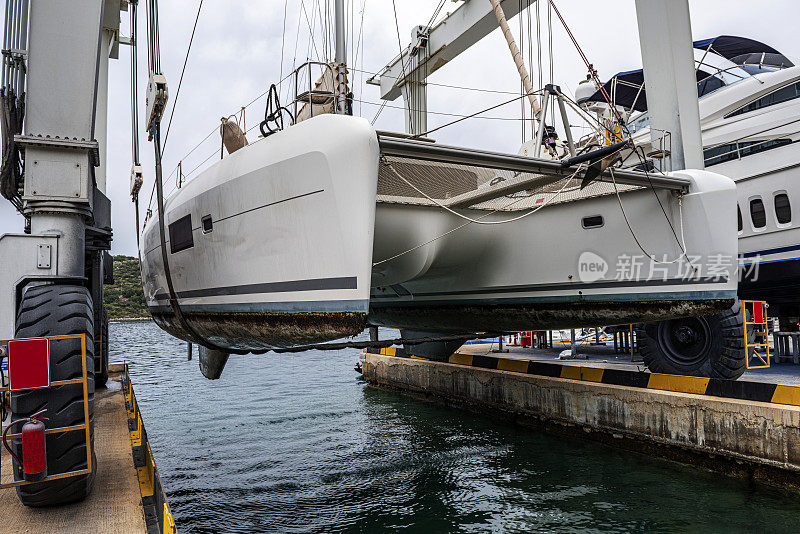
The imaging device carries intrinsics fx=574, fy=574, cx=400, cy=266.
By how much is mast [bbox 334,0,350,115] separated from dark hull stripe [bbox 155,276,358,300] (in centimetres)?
188

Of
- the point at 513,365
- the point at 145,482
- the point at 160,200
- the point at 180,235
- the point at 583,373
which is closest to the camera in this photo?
the point at 145,482

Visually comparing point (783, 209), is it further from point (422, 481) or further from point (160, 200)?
point (160, 200)

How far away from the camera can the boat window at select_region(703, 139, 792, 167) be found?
356 inches

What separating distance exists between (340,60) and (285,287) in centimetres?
314

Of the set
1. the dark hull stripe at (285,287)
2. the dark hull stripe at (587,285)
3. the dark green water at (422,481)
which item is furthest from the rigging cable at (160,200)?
the dark hull stripe at (587,285)

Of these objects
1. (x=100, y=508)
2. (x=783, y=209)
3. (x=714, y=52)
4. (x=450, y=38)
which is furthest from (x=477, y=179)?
(x=714, y=52)

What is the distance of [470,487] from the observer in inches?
212

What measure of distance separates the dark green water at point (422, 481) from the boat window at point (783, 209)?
16.7 ft

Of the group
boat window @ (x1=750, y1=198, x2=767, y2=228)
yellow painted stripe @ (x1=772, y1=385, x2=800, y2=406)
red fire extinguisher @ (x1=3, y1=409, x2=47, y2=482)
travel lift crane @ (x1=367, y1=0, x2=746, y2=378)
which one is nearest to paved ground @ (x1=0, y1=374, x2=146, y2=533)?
red fire extinguisher @ (x1=3, y1=409, x2=47, y2=482)

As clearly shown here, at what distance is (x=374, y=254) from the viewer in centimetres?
535

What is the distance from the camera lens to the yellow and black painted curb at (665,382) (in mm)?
5172

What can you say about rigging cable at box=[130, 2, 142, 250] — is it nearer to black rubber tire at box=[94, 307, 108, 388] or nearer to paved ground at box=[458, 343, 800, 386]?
black rubber tire at box=[94, 307, 108, 388]

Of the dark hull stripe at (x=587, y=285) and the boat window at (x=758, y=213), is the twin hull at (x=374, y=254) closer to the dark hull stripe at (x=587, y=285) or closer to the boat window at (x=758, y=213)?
the dark hull stripe at (x=587, y=285)

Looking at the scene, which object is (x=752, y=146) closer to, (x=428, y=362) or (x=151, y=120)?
(x=428, y=362)
